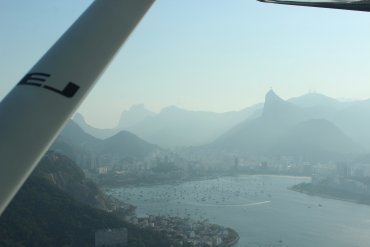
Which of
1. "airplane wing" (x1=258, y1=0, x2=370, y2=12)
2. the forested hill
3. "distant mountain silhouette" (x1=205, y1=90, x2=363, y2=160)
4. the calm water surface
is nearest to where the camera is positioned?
"airplane wing" (x1=258, y1=0, x2=370, y2=12)

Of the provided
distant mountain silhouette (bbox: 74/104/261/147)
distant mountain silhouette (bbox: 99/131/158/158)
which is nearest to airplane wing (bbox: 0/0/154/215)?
distant mountain silhouette (bbox: 99/131/158/158)

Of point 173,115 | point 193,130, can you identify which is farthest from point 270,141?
point 173,115

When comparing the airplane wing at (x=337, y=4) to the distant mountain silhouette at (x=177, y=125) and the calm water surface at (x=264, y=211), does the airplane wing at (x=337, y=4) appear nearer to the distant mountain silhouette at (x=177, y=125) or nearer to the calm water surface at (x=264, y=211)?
the calm water surface at (x=264, y=211)

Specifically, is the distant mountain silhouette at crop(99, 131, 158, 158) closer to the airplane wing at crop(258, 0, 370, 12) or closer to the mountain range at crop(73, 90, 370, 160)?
the mountain range at crop(73, 90, 370, 160)

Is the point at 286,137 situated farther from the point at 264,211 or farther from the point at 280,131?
the point at 264,211

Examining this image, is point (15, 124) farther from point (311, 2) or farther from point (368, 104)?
point (368, 104)

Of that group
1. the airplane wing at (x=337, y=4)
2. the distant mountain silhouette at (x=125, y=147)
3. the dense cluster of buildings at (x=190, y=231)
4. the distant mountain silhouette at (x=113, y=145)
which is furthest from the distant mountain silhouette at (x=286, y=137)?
the airplane wing at (x=337, y=4)

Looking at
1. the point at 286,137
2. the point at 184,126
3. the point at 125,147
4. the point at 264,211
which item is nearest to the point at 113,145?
the point at 125,147
